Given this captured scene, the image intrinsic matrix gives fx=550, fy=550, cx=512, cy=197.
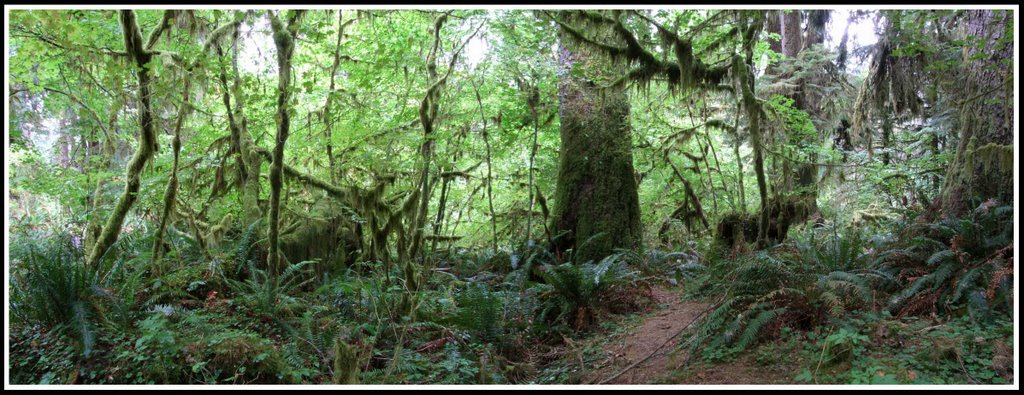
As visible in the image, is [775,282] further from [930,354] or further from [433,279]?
[433,279]

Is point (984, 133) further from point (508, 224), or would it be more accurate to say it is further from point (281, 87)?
point (508, 224)

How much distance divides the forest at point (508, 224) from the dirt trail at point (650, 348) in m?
0.04

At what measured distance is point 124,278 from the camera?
628 cm

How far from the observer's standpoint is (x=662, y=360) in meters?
5.17

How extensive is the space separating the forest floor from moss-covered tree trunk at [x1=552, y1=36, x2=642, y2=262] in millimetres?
2047

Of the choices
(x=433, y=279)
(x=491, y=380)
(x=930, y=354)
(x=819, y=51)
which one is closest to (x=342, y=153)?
(x=433, y=279)

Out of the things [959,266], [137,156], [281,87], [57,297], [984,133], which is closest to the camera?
[57,297]

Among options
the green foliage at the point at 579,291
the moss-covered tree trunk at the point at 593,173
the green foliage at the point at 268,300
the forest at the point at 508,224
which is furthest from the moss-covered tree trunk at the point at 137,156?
the moss-covered tree trunk at the point at 593,173

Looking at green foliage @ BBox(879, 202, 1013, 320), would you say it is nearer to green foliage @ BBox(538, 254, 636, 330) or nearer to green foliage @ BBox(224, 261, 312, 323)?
green foliage @ BBox(538, 254, 636, 330)

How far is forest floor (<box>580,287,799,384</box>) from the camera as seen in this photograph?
4.38 m

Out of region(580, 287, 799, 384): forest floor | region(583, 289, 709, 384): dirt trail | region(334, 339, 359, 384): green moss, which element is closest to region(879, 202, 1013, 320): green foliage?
region(580, 287, 799, 384): forest floor

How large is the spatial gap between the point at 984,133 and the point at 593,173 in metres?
5.12

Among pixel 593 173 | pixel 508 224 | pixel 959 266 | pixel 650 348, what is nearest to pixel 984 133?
pixel 959 266

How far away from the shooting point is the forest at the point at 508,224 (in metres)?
4.66
